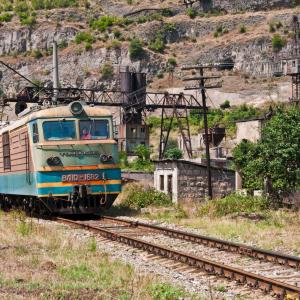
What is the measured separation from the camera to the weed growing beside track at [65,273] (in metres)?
8.75

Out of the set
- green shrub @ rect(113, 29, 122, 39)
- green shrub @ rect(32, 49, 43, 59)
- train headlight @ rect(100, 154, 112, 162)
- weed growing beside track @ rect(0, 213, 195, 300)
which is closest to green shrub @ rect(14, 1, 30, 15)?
green shrub @ rect(32, 49, 43, 59)

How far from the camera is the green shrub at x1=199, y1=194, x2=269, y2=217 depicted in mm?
21984

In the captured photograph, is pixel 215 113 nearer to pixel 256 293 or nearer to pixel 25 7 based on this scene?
pixel 25 7

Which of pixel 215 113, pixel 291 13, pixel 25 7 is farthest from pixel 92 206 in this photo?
pixel 25 7

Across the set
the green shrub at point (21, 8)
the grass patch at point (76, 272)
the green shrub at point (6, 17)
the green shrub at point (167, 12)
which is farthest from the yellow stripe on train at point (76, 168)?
the green shrub at point (21, 8)

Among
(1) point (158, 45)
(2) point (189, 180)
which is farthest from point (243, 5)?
(2) point (189, 180)

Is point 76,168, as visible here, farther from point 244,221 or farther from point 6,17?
point 6,17

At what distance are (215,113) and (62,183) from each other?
6515 cm

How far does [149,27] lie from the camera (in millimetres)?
116688

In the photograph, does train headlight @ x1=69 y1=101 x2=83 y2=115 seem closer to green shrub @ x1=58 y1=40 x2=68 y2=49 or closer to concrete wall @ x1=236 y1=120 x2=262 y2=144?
concrete wall @ x1=236 y1=120 x2=262 y2=144

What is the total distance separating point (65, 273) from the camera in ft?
34.0

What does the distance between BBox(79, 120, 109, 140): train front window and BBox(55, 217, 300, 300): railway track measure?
316 centimetres

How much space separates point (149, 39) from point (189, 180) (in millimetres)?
86707

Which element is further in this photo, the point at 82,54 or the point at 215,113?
the point at 82,54
